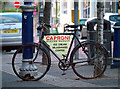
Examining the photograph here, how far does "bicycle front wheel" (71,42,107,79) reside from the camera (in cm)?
706

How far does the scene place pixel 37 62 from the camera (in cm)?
713

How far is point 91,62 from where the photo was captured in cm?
718

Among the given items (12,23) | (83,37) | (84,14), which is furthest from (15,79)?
(84,14)

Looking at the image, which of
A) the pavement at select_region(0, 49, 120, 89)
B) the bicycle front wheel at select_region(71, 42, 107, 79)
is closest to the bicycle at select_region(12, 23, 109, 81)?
the bicycle front wheel at select_region(71, 42, 107, 79)

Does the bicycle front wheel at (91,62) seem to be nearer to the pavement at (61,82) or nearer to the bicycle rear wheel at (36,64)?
the pavement at (61,82)

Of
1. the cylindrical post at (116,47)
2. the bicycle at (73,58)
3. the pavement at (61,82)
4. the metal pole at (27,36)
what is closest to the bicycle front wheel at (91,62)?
the bicycle at (73,58)

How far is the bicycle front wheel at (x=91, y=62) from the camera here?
7062 mm

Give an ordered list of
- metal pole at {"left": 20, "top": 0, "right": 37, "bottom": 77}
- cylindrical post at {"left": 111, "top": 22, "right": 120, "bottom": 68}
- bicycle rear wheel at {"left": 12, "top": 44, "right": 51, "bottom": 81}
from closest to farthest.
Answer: bicycle rear wheel at {"left": 12, "top": 44, "right": 51, "bottom": 81} → metal pole at {"left": 20, "top": 0, "right": 37, "bottom": 77} → cylindrical post at {"left": 111, "top": 22, "right": 120, "bottom": 68}

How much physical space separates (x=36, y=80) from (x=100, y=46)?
55.1 inches

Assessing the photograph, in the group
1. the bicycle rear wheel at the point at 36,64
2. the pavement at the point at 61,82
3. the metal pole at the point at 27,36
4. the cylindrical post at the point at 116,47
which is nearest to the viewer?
the pavement at the point at 61,82

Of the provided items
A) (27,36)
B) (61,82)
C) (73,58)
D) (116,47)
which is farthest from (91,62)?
(116,47)

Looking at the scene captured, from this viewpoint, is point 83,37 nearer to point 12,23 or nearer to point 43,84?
point 12,23

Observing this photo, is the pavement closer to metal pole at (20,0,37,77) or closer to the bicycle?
the bicycle

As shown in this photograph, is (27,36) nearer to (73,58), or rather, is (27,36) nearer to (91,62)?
(73,58)
